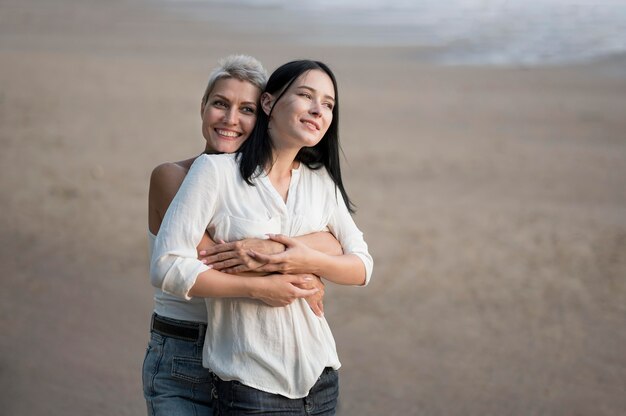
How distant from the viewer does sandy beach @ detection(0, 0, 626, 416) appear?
585 centimetres

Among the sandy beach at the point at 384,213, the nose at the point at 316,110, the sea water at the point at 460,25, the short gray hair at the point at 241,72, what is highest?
the sea water at the point at 460,25

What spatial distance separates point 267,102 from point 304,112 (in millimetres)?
138

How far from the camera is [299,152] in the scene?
6.91 ft

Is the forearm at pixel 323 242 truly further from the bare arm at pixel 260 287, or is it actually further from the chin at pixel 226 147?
the chin at pixel 226 147

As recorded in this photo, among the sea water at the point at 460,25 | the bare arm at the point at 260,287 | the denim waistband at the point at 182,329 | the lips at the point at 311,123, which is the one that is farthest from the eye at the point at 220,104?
the sea water at the point at 460,25

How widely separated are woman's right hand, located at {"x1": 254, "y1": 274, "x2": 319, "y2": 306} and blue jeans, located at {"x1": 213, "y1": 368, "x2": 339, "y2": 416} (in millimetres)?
172

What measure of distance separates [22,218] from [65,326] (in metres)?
2.10

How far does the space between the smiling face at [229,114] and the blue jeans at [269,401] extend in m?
0.50

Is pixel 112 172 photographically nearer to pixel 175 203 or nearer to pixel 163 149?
pixel 163 149

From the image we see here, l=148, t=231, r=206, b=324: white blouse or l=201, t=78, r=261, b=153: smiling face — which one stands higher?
l=201, t=78, r=261, b=153: smiling face

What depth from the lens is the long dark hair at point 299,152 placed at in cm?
198

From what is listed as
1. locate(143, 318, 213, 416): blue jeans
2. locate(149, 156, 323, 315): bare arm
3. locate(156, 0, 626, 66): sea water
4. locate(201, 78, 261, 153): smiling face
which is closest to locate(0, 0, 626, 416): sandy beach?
locate(156, 0, 626, 66): sea water

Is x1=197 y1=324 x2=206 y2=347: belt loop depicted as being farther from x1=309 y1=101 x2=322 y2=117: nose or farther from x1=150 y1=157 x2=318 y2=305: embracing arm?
x1=309 y1=101 x2=322 y2=117: nose

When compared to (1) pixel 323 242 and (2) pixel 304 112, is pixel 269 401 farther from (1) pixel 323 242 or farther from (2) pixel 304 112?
(2) pixel 304 112
